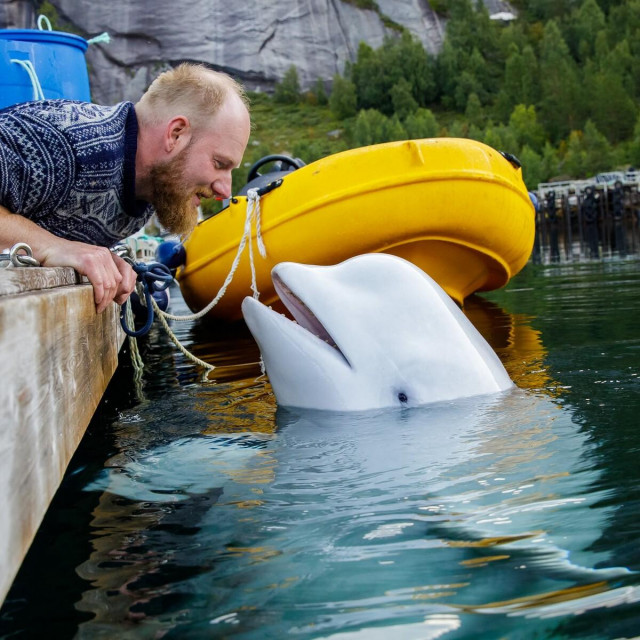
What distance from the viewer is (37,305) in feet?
5.47

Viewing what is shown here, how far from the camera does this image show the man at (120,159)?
2.92 meters

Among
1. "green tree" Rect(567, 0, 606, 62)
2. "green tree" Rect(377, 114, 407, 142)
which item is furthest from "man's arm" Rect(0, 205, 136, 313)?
"green tree" Rect(567, 0, 606, 62)

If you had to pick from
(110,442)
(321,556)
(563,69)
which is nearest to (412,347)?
(110,442)

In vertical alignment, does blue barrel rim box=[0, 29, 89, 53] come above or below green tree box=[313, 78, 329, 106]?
below

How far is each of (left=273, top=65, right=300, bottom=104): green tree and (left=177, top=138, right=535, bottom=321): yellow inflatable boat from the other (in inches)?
3265

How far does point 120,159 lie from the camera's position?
329cm

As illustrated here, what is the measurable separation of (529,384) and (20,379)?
2.89 metres

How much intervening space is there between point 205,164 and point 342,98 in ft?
281

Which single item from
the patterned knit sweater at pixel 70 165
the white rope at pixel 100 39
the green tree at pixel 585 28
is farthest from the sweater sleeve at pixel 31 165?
the green tree at pixel 585 28

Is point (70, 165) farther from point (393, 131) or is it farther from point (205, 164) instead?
point (393, 131)

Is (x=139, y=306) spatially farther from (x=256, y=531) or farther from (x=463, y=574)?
(x=463, y=574)

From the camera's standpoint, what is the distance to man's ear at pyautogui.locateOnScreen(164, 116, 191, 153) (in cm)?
333

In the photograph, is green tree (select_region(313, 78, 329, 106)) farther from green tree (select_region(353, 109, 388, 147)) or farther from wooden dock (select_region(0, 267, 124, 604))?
wooden dock (select_region(0, 267, 124, 604))

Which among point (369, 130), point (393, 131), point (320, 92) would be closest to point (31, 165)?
point (393, 131)
